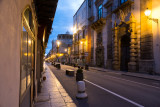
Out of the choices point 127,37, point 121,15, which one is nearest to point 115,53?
point 127,37

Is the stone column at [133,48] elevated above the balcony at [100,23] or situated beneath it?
situated beneath

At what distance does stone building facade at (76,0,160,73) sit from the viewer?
1653cm

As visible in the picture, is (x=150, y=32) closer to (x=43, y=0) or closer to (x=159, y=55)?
(x=159, y=55)

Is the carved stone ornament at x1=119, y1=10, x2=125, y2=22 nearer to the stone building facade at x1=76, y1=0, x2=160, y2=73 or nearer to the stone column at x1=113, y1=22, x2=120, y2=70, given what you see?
the stone building facade at x1=76, y1=0, x2=160, y2=73

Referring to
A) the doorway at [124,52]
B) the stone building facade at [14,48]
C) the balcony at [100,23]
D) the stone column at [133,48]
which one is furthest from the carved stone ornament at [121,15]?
the stone building facade at [14,48]

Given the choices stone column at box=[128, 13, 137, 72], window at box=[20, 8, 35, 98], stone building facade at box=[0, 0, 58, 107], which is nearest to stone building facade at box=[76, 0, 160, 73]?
stone column at box=[128, 13, 137, 72]

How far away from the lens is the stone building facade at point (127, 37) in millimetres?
16530

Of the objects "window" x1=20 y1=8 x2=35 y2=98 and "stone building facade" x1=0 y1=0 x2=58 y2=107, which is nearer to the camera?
"stone building facade" x1=0 y1=0 x2=58 y2=107

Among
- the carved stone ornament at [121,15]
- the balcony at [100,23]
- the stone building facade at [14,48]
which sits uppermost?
the balcony at [100,23]

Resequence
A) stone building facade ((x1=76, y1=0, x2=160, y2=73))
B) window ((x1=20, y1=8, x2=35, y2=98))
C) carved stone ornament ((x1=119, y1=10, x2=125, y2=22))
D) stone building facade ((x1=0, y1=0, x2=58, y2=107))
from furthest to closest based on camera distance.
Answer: carved stone ornament ((x1=119, y1=10, x2=125, y2=22)), stone building facade ((x1=76, y1=0, x2=160, y2=73)), window ((x1=20, y1=8, x2=35, y2=98)), stone building facade ((x1=0, y1=0, x2=58, y2=107))

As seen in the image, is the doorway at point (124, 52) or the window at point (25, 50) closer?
the window at point (25, 50)

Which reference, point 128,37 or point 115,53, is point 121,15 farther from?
point 115,53

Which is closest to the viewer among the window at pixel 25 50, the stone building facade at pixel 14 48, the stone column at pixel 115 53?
the stone building facade at pixel 14 48

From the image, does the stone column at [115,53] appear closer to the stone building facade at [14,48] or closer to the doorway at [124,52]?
the doorway at [124,52]
